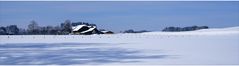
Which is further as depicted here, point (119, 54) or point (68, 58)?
point (119, 54)

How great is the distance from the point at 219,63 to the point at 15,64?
4.32 meters

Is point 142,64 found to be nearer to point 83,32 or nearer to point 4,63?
point 4,63

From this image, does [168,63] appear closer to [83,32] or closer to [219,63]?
[219,63]

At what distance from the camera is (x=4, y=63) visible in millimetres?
6992

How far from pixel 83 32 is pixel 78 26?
6.48 ft

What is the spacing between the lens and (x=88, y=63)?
703 centimetres

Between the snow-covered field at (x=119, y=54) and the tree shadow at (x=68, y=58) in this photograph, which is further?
the snow-covered field at (x=119, y=54)

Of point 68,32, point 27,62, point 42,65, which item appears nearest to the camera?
point 42,65

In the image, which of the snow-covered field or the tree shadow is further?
the snow-covered field

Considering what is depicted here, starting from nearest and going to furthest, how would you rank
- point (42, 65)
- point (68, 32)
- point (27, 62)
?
point (42, 65) → point (27, 62) → point (68, 32)

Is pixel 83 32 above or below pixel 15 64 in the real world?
below

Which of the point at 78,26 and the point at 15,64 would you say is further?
the point at 78,26

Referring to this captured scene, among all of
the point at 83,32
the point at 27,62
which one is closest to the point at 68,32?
the point at 83,32

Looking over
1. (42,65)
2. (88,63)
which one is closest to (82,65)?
(88,63)
